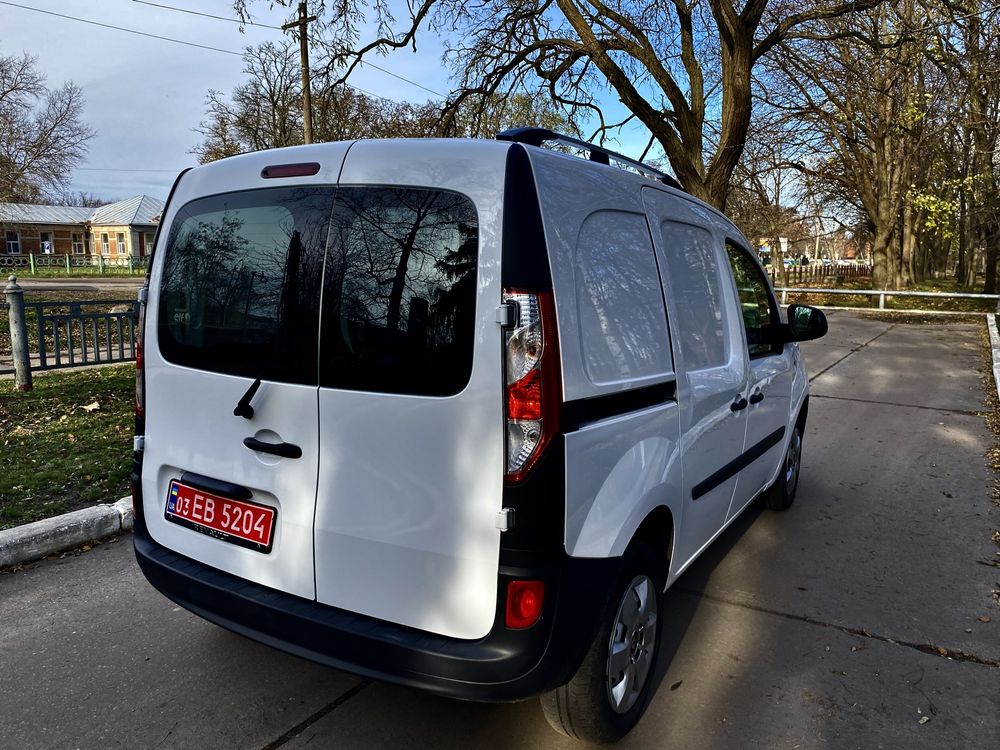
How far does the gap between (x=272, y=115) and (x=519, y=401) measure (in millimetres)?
35508

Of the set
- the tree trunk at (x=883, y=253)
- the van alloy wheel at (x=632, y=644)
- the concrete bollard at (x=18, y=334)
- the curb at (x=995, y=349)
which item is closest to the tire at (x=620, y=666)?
the van alloy wheel at (x=632, y=644)

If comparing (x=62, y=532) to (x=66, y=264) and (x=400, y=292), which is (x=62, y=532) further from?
(x=66, y=264)

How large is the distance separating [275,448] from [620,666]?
1.43 m

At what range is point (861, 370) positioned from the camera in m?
11.9

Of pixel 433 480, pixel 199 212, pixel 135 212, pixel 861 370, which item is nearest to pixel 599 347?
pixel 433 480

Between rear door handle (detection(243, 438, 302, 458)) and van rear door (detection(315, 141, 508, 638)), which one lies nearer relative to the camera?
van rear door (detection(315, 141, 508, 638))

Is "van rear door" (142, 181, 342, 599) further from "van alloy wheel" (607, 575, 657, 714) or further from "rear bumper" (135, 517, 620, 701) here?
"van alloy wheel" (607, 575, 657, 714)

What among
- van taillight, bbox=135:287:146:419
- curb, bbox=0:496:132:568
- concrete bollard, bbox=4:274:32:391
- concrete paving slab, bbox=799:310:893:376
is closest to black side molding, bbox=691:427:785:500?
van taillight, bbox=135:287:146:419

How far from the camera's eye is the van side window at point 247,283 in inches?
91.4

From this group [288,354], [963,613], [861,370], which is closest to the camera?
[288,354]

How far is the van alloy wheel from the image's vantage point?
2.47 meters

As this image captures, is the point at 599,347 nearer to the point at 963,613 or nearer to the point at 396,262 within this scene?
the point at 396,262

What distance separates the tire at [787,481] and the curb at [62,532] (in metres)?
4.28

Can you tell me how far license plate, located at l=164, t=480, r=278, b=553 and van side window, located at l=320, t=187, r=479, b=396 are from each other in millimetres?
551
